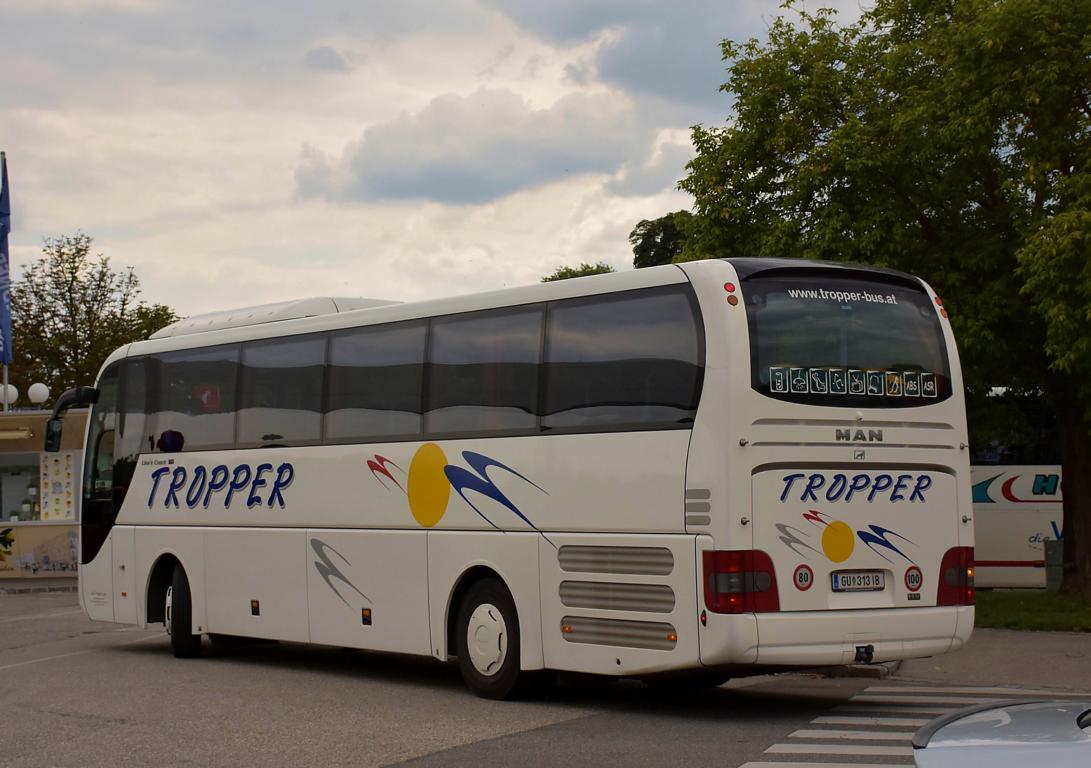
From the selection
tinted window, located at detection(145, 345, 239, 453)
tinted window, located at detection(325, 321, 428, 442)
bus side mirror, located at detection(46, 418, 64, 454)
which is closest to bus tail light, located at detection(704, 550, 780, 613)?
tinted window, located at detection(325, 321, 428, 442)

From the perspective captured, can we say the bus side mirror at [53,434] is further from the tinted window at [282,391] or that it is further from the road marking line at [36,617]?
the road marking line at [36,617]

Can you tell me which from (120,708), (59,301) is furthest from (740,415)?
(59,301)

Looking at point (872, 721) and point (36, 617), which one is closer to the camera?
point (872, 721)

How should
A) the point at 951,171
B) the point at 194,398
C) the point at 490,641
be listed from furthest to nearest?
the point at 951,171 < the point at 194,398 < the point at 490,641

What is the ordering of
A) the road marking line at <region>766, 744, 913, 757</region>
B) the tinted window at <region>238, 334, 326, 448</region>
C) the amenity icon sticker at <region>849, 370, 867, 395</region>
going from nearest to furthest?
the road marking line at <region>766, 744, 913, 757</region> → the amenity icon sticker at <region>849, 370, 867, 395</region> → the tinted window at <region>238, 334, 326, 448</region>

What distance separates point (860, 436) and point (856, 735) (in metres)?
2.40

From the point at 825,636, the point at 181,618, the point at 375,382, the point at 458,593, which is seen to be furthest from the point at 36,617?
the point at 825,636

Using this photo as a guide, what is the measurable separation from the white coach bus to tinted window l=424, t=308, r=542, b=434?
2cm

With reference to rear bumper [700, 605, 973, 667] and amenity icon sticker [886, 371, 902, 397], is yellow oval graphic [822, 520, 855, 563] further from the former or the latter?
amenity icon sticker [886, 371, 902, 397]

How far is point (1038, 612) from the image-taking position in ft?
68.0

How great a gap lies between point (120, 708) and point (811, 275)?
21.7ft

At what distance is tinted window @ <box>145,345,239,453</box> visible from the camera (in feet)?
56.9

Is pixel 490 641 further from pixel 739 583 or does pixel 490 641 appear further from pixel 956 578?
pixel 956 578

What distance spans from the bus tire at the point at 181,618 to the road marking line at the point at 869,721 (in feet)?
28.1
